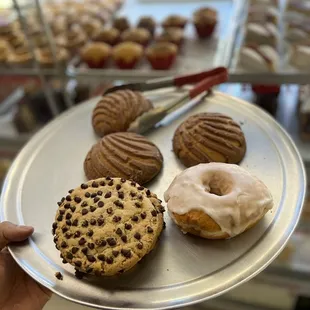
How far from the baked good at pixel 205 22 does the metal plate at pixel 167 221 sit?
83cm

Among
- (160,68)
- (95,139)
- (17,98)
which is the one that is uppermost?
(95,139)

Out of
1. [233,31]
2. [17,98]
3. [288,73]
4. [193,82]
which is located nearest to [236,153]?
[193,82]

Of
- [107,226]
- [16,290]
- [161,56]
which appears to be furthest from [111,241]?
[161,56]

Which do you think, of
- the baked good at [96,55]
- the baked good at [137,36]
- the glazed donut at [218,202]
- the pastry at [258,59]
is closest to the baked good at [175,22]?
the baked good at [137,36]

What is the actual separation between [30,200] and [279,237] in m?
0.55

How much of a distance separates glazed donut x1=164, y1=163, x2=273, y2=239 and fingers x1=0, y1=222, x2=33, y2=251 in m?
0.29

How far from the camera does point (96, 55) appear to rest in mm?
1771

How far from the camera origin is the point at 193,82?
4.02 feet

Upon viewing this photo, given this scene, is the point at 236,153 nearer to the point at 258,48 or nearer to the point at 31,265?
the point at 31,265

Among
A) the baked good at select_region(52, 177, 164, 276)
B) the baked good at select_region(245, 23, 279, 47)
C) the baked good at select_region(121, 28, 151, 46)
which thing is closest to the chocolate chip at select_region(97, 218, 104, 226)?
the baked good at select_region(52, 177, 164, 276)

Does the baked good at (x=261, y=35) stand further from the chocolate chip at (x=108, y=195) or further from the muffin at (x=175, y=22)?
the chocolate chip at (x=108, y=195)

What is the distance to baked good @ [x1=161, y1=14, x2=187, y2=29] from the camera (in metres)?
2.01

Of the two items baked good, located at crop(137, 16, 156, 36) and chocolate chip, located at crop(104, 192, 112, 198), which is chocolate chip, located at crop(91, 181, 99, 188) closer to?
chocolate chip, located at crop(104, 192, 112, 198)

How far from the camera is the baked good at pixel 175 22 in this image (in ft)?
6.60
